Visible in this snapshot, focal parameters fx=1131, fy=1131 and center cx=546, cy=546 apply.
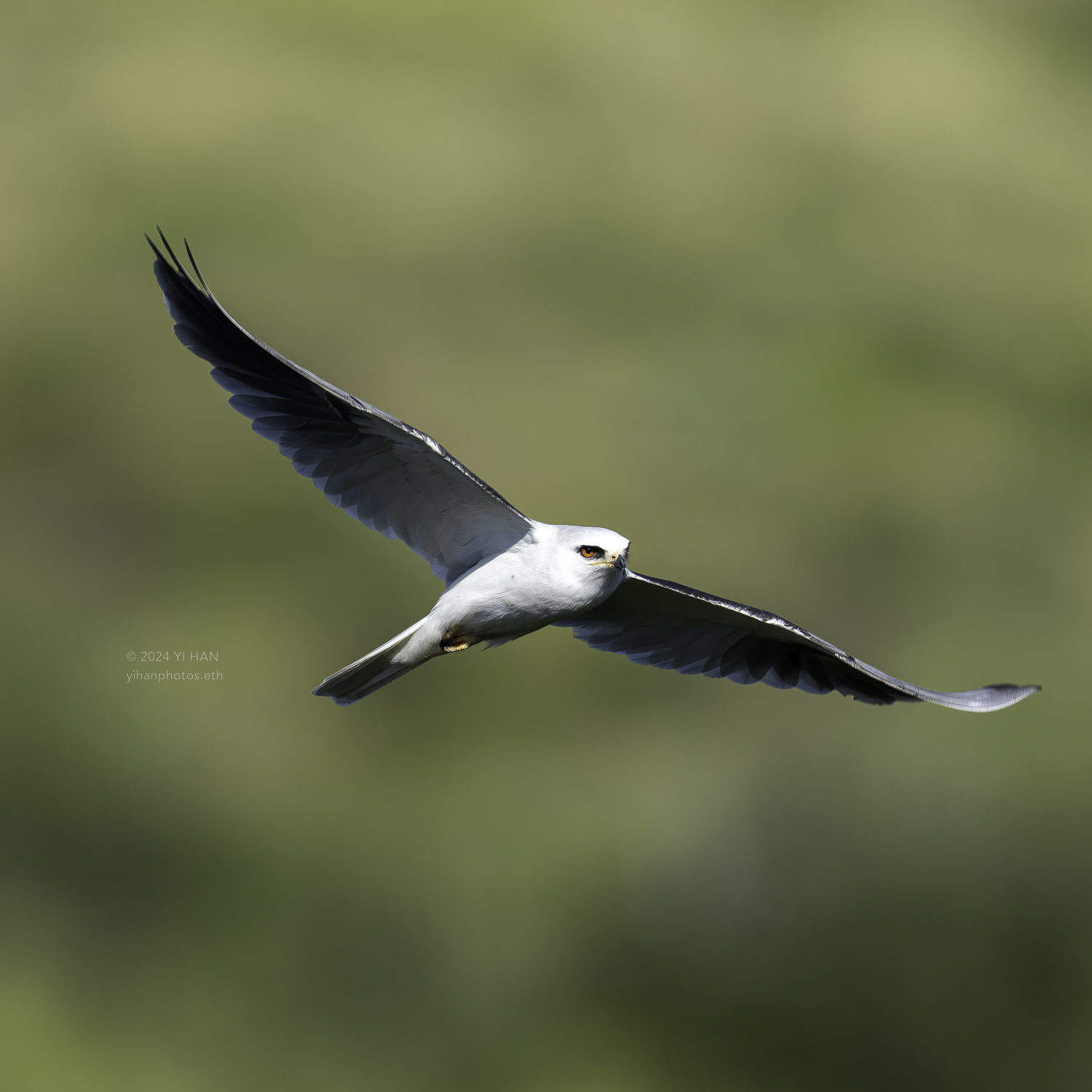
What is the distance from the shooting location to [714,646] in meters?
9.99

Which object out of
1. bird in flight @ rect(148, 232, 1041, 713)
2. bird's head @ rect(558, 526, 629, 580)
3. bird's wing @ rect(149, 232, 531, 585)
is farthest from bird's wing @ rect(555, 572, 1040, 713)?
bird's head @ rect(558, 526, 629, 580)

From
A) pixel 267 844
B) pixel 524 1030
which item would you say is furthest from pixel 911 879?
pixel 267 844

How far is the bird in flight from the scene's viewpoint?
7590 millimetres

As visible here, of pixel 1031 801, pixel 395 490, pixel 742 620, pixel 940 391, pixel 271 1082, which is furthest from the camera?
pixel 940 391

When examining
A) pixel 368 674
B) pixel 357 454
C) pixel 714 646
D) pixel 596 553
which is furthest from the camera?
pixel 714 646

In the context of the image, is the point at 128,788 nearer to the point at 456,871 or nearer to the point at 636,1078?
the point at 456,871

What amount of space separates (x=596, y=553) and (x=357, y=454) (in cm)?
198

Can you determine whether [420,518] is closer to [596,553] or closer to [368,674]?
[368,674]

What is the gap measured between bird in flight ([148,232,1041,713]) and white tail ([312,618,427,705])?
12 mm

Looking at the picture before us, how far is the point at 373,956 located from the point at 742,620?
67.9 ft

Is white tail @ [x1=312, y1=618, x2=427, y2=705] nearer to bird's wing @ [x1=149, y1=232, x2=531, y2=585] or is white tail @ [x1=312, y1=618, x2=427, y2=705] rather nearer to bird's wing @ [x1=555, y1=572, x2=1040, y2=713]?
bird's wing @ [x1=149, y1=232, x2=531, y2=585]

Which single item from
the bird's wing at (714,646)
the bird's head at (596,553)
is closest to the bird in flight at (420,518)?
the bird's head at (596,553)

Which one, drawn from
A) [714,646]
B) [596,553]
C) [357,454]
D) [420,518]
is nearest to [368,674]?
[420,518]

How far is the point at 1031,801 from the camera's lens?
1153 inches
